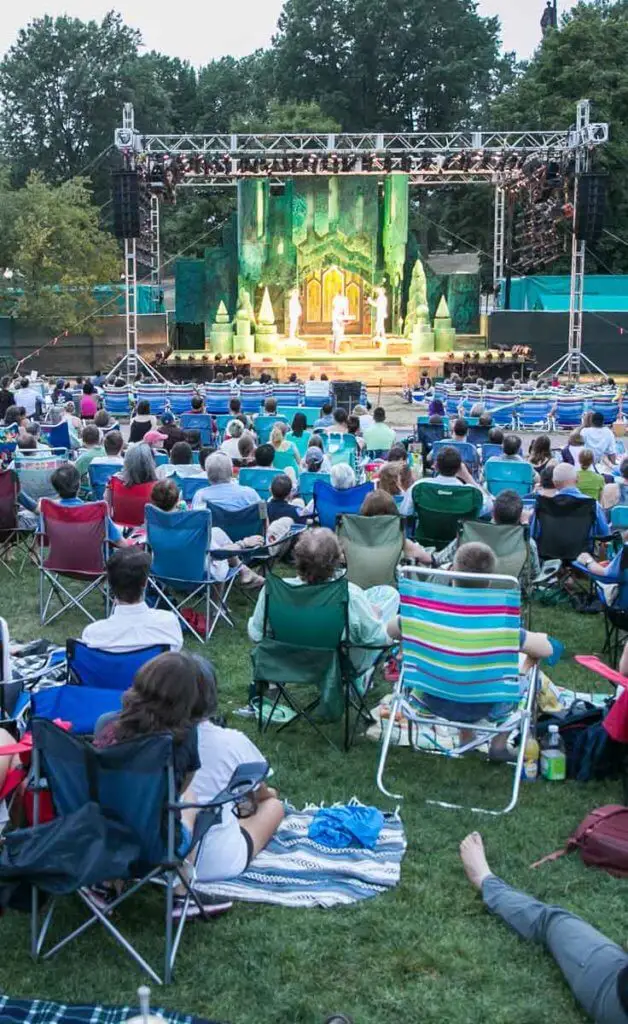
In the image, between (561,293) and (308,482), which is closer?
(308,482)

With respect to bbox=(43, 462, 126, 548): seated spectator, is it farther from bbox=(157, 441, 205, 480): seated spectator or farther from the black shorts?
the black shorts

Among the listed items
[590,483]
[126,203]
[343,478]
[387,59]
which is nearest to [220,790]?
[343,478]

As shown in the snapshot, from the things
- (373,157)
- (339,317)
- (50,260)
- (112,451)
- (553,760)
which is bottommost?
(553,760)

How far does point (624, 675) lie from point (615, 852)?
0.77 metres

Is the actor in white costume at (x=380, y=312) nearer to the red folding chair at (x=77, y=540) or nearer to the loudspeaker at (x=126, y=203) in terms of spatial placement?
the loudspeaker at (x=126, y=203)

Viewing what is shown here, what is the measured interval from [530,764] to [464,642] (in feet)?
2.19

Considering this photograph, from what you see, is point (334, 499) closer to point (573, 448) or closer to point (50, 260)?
point (573, 448)

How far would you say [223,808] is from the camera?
3953mm

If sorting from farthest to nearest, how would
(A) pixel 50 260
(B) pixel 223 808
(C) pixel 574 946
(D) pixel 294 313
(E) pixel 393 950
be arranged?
1. (D) pixel 294 313
2. (A) pixel 50 260
3. (B) pixel 223 808
4. (E) pixel 393 950
5. (C) pixel 574 946

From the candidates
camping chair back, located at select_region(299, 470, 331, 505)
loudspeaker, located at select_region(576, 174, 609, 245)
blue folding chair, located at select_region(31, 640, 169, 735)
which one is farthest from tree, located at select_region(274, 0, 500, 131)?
blue folding chair, located at select_region(31, 640, 169, 735)

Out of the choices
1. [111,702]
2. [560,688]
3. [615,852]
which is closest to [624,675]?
[615,852]

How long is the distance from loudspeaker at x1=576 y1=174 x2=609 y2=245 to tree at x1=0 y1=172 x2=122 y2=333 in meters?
12.2

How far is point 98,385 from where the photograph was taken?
77.1 ft

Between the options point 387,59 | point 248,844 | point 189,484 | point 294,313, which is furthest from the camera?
point 387,59
